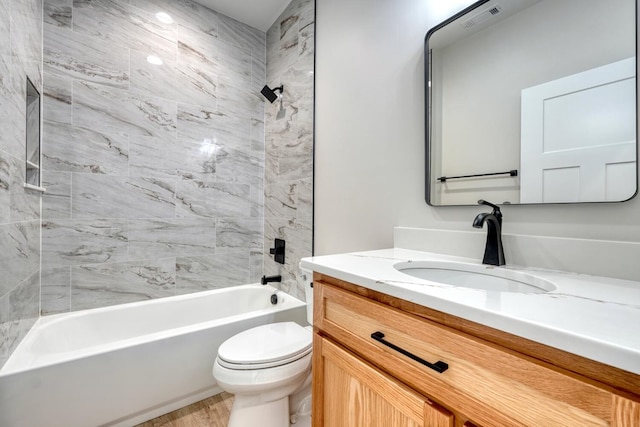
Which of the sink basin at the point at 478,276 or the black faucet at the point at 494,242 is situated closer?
the sink basin at the point at 478,276

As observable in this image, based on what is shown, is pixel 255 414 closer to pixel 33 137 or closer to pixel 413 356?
pixel 413 356

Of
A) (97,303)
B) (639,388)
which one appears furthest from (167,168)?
(639,388)

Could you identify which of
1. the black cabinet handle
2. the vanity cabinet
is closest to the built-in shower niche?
the vanity cabinet

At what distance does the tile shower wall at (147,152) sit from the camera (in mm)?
1775

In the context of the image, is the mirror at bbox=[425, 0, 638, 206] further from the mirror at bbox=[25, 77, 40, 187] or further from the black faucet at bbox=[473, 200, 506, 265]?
the mirror at bbox=[25, 77, 40, 187]

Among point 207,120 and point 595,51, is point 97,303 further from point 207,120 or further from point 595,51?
point 595,51

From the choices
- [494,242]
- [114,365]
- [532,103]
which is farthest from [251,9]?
[114,365]

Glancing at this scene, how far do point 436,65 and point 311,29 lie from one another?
1.18 m

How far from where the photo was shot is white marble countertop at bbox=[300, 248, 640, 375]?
1.25 ft

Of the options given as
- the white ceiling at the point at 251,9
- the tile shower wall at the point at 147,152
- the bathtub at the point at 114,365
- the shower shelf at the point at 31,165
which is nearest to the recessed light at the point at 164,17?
the tile shower wall at the point at 147,152

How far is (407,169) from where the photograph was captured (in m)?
1.32

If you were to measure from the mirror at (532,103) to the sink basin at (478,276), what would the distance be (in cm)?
27

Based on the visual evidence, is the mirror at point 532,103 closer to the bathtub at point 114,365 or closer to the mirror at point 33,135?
the bathtub at point 114,365

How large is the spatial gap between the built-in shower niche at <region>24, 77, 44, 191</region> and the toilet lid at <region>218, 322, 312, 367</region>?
1379 mm
